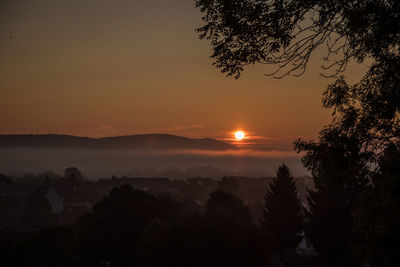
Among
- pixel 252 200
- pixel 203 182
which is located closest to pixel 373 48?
pixel 252 200

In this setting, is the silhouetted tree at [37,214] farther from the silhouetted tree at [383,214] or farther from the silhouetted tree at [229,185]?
the silhouetted tree at [383,214]

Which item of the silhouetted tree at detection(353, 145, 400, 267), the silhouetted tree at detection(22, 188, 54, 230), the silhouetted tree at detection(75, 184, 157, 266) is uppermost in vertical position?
the silhouetted tree at detection(353, 145, 400, 267)

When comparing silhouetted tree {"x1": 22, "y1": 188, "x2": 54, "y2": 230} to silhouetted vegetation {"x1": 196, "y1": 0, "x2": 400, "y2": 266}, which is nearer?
silhouetted vegetation {"x1": 196, "y1": 0, "x2": 400, "y2": 266}

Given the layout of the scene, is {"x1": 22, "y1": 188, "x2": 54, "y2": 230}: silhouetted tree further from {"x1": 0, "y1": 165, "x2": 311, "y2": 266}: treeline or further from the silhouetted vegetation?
the silhouetted vegetation

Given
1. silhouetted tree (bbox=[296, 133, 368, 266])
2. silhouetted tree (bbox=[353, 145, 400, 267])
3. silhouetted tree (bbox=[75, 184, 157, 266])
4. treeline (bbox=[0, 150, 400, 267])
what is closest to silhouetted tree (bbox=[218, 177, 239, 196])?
treeline (bbox=[0, 150, 400, 267])

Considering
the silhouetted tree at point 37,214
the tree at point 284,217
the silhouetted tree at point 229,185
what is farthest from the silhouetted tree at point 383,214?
the silhouetted tree at point 229,185

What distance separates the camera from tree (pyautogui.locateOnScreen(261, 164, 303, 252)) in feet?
151

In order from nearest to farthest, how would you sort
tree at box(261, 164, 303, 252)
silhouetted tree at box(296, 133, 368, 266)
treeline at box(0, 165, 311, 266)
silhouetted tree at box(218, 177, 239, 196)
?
treeline at box(0, 165, 311, 266)
silhouetted tree at box(296, 133, 368, 266)
tree at box(261, 164, 303, 252)
silhouetted tree at box(218, 177, 239, 196)

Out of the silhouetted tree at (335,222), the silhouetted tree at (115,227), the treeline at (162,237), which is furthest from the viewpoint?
the silhouetted tree at (115,227)

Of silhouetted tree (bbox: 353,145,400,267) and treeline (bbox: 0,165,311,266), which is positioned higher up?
silhouetted tree (bbox: 353,145,400,267)

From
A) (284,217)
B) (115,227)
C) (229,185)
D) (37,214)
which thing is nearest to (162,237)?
(115,227)

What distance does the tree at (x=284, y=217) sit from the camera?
46125 millimetres

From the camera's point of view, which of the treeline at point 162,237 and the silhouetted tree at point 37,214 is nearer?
the treeline at point 162,237

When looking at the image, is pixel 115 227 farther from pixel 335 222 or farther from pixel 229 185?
pixel 229 185
